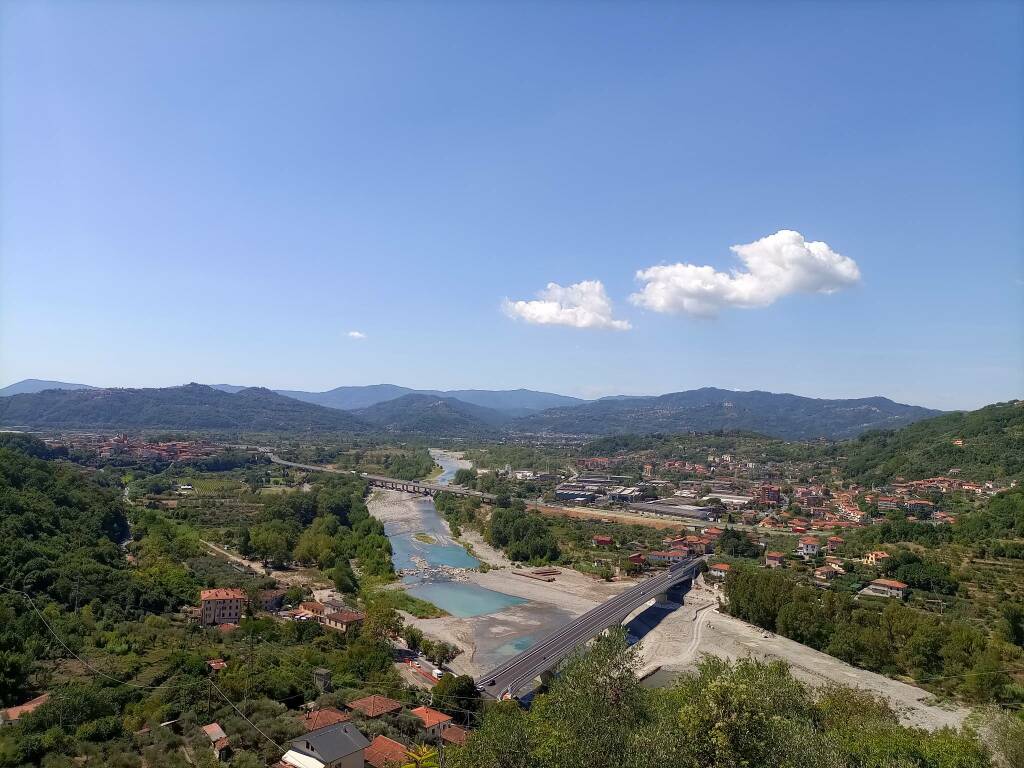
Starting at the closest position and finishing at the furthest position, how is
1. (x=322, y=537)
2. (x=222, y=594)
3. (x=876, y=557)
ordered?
1. (x=222, y=594)
2. (x=876, y=557)
3. (x=322, y=537)

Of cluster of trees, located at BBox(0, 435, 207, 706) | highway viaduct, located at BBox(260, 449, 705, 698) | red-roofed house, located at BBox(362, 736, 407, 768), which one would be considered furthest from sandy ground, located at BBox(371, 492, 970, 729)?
cluster of trees, located at BBox(0, 435, 207, 706)

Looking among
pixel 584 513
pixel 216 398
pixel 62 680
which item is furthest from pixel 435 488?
pixel 216 398

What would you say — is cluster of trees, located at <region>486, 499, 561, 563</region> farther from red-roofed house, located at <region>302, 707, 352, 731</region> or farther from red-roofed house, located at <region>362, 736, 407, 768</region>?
red-roofed house, located at <region>362, 736, 407, 768</region>

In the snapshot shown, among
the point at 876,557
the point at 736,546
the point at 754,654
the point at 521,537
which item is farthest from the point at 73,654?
the point at 876,557

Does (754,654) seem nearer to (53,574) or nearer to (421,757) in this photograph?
(421,757)

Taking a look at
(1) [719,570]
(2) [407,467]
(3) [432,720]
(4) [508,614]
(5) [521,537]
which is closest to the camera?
(3) [432,720]
